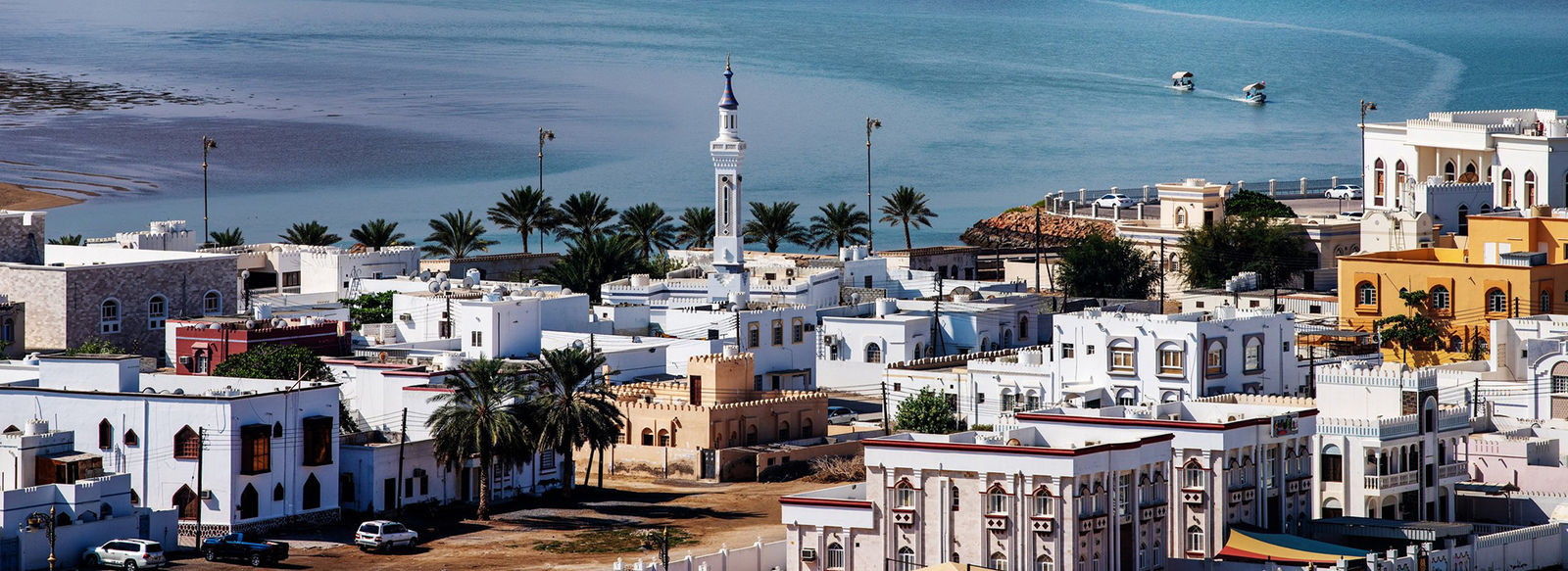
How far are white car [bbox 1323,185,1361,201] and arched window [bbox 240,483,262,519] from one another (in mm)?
82045

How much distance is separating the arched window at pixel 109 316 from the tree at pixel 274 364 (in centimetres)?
1471

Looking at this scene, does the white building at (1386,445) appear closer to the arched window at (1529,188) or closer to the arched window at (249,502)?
the arched window at (249,502)

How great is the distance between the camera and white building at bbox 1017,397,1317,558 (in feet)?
181

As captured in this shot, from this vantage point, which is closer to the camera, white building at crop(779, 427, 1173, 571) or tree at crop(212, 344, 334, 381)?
white building at crop(779, 427, 1173, 571)

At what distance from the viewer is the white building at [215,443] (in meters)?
60.8

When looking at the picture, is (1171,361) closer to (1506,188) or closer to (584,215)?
(1506,188)

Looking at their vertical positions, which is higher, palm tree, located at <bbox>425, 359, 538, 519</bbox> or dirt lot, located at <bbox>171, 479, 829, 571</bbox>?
palm tree, located at <bbox>425, 359, 538, 519</bbox>

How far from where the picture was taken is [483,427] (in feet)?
211

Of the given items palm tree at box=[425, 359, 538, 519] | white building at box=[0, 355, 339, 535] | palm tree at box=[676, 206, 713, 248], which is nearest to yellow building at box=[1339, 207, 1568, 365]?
palm tree at box=[425, 359, 538, 519]

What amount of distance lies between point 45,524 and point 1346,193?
90.1m

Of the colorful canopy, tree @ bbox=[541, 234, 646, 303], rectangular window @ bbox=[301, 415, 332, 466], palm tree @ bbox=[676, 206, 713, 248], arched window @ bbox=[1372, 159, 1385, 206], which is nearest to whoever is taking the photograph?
the colorful canopy

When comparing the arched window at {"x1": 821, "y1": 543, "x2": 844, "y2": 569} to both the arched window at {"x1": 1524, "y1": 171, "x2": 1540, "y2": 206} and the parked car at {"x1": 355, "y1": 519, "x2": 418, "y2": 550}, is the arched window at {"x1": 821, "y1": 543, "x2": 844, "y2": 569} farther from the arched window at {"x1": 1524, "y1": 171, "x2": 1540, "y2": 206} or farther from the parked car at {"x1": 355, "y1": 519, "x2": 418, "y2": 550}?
the arched window at {"x1": 1524, "y1": 171, "x2": 1540, "y2": 206}

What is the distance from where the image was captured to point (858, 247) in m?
106

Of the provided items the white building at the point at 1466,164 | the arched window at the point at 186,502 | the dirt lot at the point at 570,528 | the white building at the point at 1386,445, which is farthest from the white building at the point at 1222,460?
the white building at the point at 1466,164
